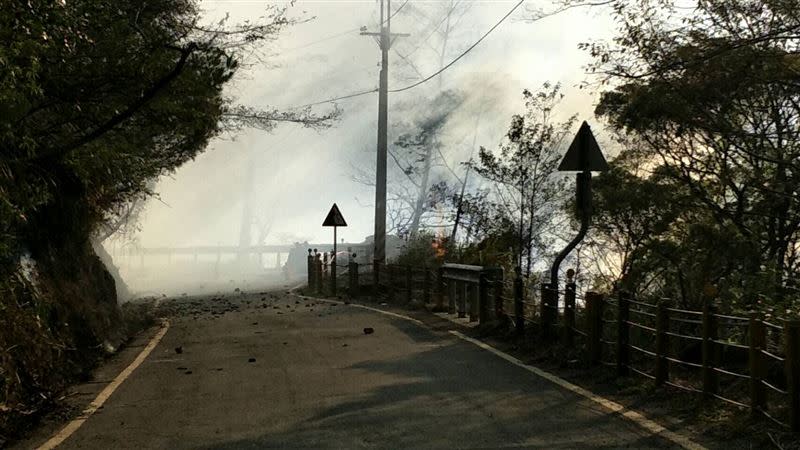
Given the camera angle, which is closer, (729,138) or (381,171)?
(729,138)

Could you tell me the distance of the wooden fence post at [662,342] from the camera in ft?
28.9

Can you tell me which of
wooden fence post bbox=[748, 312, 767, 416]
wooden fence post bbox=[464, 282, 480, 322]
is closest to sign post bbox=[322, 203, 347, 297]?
wooden fence post bbox=[464, 282, 480, 322]

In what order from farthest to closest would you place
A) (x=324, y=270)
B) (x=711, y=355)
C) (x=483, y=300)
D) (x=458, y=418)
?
(x=324, y=270)
(x=483, y=300)
(x=711, y=355)
(x=458, y=418)

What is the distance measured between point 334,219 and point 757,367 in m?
22.2

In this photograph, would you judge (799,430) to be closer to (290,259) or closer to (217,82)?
(217,82)

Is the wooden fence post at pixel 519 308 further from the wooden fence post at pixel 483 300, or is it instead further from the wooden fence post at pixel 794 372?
the wooden fence post at pixel 794 372

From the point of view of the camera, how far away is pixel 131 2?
13906 mm

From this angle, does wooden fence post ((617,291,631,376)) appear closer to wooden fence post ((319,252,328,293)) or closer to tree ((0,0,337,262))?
tree ((0,0,337,262))

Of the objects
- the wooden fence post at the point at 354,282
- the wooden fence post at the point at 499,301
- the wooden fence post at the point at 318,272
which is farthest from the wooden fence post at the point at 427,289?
the wooden fence post at the point at 318,272

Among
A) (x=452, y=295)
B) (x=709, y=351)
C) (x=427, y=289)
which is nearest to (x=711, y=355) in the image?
(x=709, y=351)

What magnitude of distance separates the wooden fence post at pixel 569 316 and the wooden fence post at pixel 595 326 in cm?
86

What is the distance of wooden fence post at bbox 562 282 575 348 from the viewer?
11.4 metres

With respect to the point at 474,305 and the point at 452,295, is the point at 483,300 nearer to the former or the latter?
the point at 474,305

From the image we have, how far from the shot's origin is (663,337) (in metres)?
8.84
